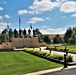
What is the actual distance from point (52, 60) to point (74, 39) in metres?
80.5

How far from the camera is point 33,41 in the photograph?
2884 inches

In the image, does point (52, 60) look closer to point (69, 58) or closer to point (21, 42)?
point (69, 58)

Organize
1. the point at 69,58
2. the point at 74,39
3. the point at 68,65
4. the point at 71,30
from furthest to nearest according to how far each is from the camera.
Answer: the point at 71,30 < the point at 74,39 < the point at 69,58 < the point at 68,65

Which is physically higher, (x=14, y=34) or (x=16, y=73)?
(x=14, y=34)

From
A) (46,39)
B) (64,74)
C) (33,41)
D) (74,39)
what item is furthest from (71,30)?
(64,74)

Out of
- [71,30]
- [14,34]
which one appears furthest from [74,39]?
[14,34]

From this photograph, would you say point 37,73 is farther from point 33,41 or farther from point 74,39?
point 74,39

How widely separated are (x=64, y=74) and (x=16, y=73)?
3.17m

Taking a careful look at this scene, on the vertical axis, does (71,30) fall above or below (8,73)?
above

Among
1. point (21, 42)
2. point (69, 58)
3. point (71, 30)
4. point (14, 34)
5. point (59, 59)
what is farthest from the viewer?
point (14, 34)

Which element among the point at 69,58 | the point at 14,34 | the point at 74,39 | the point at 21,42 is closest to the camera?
the point at 69,58

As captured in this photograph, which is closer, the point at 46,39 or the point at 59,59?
the point at 59,59

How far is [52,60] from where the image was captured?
20.9 meters

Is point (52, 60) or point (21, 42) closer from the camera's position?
point (52, 60)
